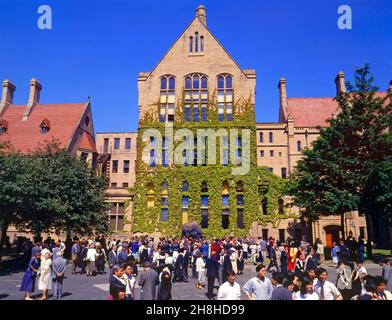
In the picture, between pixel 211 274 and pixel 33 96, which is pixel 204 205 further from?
pixel 33 96

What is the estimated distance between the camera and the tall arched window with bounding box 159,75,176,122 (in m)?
40.2

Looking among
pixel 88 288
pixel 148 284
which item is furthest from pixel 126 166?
pixel 148 284

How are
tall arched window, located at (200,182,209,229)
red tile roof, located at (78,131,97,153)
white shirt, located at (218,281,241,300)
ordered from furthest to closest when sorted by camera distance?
red tile roof, located at (78,131,97,153) < tall arched window, located at (200,182,209,229) < white shirt, located at (218,281,241,300)

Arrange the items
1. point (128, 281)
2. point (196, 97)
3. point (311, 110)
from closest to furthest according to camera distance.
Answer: point (128, 281), point (196, 97), point (311, 110)

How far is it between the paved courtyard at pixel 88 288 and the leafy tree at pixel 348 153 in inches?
249

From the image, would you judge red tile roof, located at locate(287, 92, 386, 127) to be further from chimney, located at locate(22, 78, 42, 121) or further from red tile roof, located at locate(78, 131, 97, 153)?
chimney, located at locate(22, 78, 42, 121)

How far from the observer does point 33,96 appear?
4894 cm

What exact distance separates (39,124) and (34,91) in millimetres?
6780

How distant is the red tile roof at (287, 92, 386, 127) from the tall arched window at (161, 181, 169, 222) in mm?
24887

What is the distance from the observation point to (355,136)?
2675cm

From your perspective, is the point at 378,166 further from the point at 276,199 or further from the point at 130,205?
the point at 130,205

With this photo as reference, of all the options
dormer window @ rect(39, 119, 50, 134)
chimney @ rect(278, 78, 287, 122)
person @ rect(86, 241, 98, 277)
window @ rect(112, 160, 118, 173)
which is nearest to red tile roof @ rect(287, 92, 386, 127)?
chimney @ rect(278, 78, 287, 122)

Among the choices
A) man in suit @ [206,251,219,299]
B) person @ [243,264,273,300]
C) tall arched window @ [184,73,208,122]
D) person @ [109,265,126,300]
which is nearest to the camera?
person @ [109,265,126,300]
